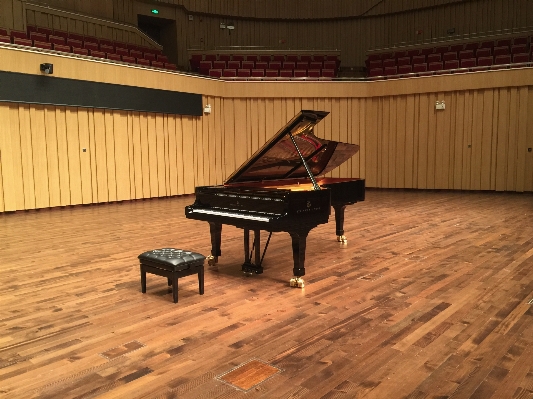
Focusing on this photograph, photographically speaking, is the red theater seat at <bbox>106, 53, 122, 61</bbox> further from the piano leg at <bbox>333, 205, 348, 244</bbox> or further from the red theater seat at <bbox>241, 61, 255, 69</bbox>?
the piano leg at <bbox>333, 205, 348, 244</bbox>

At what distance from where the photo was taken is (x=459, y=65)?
30.1 feet

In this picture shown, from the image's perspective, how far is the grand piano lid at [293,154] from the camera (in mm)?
2994

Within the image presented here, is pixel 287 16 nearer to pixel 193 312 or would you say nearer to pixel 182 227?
pixel 182 227

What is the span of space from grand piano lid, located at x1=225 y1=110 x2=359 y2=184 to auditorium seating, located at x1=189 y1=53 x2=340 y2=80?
19.4ft

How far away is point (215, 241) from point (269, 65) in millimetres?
7497

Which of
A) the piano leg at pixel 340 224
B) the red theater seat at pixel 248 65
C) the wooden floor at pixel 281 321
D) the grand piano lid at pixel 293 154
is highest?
the red theater seat at pixel 248 65

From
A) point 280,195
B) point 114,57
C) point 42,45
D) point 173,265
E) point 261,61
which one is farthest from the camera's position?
point 261,61

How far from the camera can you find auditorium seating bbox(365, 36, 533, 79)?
867 cm

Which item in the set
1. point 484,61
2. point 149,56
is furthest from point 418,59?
point 149,56

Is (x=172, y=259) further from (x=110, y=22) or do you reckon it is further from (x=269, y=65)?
(x=110, y=22)

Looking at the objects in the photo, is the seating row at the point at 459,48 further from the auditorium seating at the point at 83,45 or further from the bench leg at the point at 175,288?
the bench leg at the point at 175,288

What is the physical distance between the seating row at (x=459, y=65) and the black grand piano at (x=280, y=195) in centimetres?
608

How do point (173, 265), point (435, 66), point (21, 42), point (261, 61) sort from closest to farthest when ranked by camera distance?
point (173, 265)
point (21, 42)
point (435, 66)
point (261, 61)

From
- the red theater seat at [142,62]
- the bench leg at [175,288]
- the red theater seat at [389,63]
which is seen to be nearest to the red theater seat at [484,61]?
the red theater seat at [389,63]
